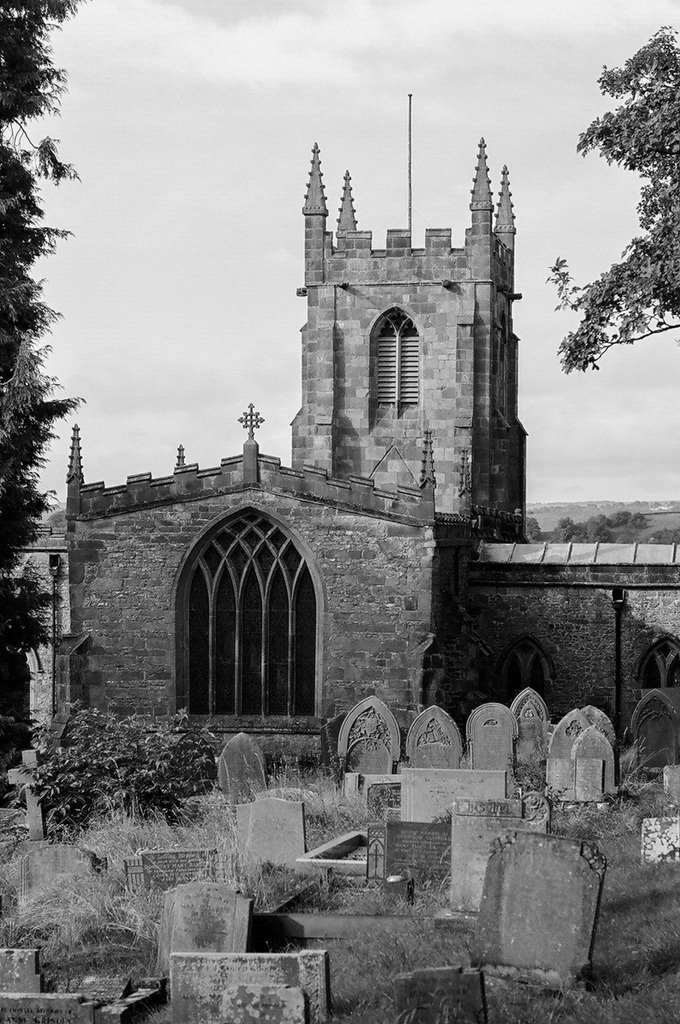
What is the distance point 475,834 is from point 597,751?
569 centimetres

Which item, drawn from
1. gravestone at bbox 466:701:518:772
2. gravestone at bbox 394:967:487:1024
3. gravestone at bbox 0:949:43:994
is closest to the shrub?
gravestone at bbox 466:701:518:772

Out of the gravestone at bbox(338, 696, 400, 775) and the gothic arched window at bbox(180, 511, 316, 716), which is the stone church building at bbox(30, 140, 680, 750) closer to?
the gothic arched window at bbox(180, 511, 316, 716)

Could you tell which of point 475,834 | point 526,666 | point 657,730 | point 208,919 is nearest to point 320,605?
point 526,666

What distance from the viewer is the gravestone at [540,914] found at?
9.95m

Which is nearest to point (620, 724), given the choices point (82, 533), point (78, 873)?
point (82, 533)

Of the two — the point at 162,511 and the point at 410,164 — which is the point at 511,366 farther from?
the point at 162,511

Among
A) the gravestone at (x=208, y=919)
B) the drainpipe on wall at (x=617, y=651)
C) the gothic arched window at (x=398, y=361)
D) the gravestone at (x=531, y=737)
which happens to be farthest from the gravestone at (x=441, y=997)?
the gothic arched window at (x=398, y=361)

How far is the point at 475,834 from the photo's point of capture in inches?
493

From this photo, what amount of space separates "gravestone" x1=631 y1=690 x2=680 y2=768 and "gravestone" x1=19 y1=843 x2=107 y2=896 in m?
9.79

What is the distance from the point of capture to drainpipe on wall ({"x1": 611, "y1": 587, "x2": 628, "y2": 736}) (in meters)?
27.9

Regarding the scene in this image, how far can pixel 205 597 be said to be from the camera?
26.5 meters

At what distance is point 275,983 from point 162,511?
57.4ft

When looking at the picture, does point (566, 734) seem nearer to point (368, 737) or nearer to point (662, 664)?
point (368, 737)

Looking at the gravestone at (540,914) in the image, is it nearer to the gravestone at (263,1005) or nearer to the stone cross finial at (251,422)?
the gravestone at (263,1005)
